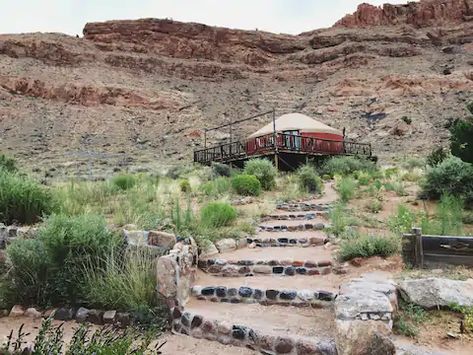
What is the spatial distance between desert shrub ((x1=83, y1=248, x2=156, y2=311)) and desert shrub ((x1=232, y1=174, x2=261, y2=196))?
24.7ft

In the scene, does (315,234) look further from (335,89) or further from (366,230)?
(335,89)

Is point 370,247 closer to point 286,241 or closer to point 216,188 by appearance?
point 286,241

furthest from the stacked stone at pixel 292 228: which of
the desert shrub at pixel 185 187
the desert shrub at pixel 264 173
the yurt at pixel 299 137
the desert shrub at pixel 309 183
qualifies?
the yurt at pixel 299 137

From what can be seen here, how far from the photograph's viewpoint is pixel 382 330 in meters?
3.73

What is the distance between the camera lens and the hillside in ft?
105

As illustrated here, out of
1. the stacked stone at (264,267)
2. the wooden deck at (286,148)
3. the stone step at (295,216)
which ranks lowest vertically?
the stacked stone at (264,267)

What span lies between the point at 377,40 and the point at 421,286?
51003 mm

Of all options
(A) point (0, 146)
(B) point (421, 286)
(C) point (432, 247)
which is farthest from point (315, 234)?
(A) point (0, 146)

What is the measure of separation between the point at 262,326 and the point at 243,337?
0.26 meters

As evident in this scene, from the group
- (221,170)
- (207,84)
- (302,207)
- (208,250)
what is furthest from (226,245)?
(207,84)

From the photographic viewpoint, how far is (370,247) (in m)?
6.47

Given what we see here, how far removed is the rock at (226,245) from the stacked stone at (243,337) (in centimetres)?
255

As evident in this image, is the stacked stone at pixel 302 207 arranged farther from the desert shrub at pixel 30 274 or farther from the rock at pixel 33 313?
the rock at pixel 33 313

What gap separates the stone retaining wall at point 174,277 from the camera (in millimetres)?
5160
